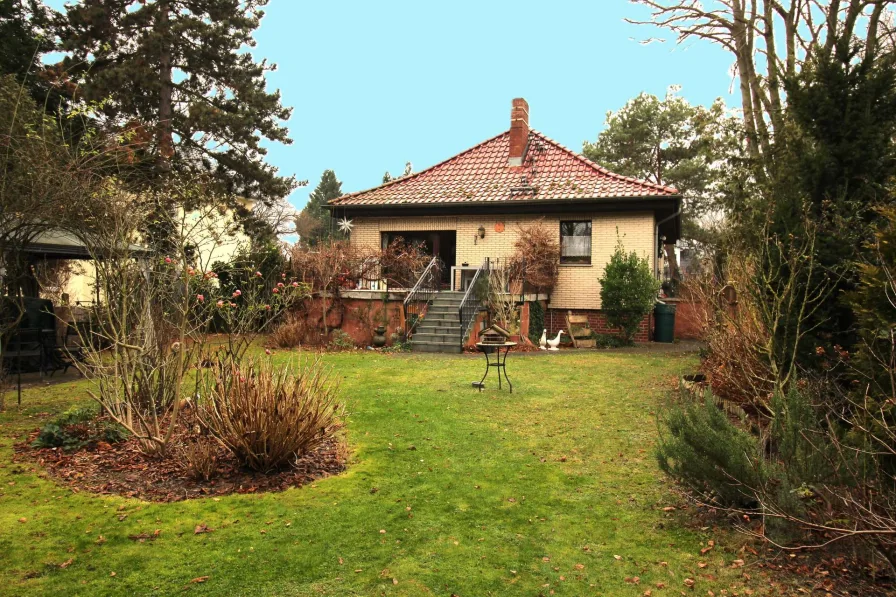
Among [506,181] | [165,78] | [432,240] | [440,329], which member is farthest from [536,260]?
[165,78]

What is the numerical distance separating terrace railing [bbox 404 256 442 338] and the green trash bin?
23.0ft

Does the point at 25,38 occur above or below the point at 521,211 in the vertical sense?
above

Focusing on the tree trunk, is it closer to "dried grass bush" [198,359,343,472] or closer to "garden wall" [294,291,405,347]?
"garden wall" [294,291,405,347]

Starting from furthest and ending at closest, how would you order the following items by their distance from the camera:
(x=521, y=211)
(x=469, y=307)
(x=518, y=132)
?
(x=518, y=132) → (x=521, y=211) → (x=469, y=307)

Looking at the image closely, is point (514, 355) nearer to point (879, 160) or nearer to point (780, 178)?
point (780, 178)

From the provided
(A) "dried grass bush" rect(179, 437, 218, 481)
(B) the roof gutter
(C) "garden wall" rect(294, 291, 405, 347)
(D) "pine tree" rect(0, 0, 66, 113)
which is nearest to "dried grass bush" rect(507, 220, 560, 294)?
(B) the roof gutter

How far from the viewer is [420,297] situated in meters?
16.1

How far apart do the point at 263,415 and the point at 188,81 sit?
19.1 metres

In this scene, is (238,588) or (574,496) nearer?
(238,588)

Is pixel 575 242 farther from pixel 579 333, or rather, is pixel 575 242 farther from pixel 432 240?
pixel 432 240

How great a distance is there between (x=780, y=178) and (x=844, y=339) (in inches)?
80.6

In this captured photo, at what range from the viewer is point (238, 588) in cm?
344

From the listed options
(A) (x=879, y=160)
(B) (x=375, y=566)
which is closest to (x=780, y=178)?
(A) (x=879, y=160)

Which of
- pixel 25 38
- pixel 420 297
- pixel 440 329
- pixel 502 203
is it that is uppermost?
pixel 25 38
